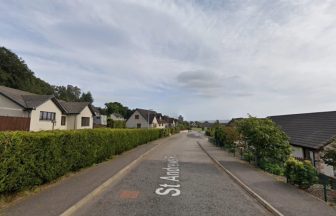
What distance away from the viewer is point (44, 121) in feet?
106

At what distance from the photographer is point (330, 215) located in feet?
22.4

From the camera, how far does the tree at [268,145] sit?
628 inches

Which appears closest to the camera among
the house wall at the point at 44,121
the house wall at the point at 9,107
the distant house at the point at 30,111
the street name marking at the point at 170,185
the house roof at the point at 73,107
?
the street name marking at the point at 170,185

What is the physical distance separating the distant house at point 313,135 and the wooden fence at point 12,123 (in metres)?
24.4

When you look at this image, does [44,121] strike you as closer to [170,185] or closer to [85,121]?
[85,121]

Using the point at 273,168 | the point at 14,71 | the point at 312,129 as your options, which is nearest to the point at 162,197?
the point at 273,168

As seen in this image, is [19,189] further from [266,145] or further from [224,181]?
[266,145]

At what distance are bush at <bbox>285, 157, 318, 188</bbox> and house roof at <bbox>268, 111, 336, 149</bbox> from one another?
31.4 ft

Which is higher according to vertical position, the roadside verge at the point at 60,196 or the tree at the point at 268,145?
the tree at the point at 268,145

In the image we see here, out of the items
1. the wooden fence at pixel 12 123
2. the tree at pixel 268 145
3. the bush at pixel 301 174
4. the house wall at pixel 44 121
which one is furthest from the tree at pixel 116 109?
the bush at pixel 301 174

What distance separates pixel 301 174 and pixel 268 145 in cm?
599

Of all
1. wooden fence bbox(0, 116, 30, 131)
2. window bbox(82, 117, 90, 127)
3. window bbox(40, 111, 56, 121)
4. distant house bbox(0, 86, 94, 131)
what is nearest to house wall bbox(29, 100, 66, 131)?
distant house bbox(0, 86, 94, 131)

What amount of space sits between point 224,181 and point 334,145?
4744 mm

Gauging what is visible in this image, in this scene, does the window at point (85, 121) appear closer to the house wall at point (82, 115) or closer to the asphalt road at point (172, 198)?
the house wall at point (82, 115)
